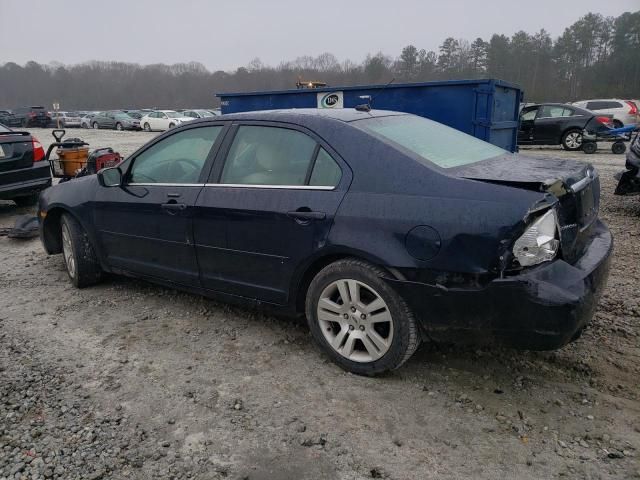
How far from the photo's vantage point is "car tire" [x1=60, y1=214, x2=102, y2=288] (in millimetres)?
4512

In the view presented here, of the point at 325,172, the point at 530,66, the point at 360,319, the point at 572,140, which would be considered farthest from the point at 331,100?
the point at 530,66

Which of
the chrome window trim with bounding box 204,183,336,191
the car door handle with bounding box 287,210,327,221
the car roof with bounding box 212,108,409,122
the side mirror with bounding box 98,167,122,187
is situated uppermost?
the car roof with bounding box 212,108,409,122

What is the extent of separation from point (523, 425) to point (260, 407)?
1354mm

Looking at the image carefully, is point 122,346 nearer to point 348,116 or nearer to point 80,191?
point 80,191

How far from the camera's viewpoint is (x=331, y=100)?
32.6 ft

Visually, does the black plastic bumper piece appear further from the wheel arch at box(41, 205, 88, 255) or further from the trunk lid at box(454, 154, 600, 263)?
the trunk lid at box(454, 154, 600, 263)

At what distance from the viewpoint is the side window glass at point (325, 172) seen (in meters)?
3.05

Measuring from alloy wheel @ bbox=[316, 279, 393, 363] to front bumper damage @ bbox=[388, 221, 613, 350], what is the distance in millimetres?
215

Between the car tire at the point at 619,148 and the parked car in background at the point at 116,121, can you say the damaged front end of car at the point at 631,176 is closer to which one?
the car tire at the point at 619,148

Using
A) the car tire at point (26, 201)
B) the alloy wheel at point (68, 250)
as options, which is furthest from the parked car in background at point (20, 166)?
the alloy wheel at point (68, 250)

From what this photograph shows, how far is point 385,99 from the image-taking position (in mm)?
9109

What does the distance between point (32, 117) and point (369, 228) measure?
44.0m

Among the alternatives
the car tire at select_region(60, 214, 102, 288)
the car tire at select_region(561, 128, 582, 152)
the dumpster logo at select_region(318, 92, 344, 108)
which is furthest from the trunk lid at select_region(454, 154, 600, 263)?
the car tire at select_region(561, 128, 582, 152)

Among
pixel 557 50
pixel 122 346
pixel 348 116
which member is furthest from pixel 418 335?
pixel 557 50
